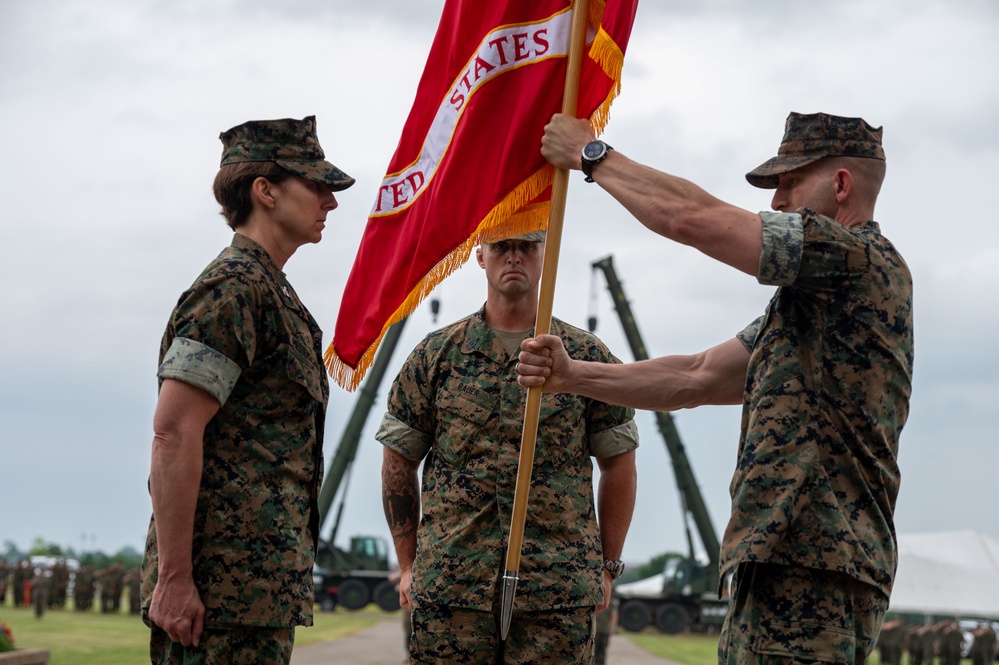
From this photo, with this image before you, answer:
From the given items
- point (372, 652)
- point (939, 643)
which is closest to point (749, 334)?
point (372, 652)

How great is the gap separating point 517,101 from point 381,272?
816mm

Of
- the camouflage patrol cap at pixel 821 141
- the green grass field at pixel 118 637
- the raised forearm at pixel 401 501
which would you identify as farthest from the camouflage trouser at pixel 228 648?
the green grass field at pixel 118 637

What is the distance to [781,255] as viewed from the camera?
2811 mm

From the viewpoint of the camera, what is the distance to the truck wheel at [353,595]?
26953mm

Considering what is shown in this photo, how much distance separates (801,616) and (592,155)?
1.41 m

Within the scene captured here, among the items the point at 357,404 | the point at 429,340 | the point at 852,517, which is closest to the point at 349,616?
the point at 357,404

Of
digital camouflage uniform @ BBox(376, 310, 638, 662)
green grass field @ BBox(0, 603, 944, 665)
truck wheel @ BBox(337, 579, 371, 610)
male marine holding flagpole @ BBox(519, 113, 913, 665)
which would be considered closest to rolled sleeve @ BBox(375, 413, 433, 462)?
digital camouflage uniform @ BBox(376, 310, 638, 662)

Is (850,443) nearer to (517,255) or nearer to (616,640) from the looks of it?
(517,255)

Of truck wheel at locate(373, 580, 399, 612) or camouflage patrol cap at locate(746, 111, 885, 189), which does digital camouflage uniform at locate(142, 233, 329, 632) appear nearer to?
camouflage patrol cap at locate(746, 111, 885, 189)

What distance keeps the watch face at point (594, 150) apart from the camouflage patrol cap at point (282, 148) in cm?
77

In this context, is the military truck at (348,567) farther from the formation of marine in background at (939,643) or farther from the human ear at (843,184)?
the human ear at (843,184)

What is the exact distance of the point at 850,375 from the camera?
2.87 m

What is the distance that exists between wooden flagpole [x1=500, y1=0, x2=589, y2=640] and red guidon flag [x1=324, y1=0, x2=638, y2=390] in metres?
0.14

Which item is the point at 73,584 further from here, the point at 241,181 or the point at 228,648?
the point at 228,648
